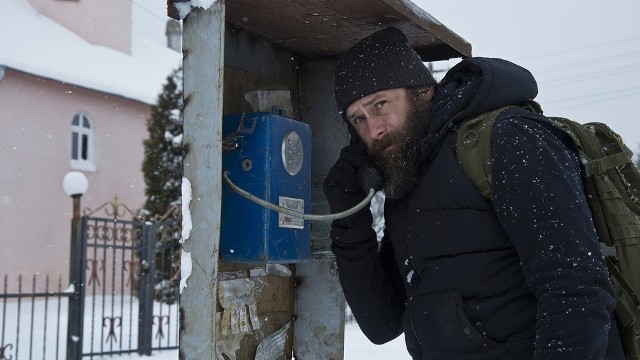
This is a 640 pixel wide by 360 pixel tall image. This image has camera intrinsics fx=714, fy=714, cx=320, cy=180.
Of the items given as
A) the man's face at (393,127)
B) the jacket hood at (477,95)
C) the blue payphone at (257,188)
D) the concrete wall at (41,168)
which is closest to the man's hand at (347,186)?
the man's face at (393,127)

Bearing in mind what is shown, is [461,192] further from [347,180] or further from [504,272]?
[347,180]

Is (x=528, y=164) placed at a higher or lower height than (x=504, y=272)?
higher

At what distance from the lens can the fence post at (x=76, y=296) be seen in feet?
25.0

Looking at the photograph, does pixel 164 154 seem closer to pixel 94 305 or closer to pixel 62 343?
pixel 62 343

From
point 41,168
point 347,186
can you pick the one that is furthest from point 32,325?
point 41,168

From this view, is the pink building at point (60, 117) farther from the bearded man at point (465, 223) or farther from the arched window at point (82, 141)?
the bearded man at point (465, 223)

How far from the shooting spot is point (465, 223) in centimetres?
208

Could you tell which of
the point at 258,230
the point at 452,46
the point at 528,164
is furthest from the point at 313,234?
the point at 528,164

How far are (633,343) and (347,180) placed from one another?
1.11 meters

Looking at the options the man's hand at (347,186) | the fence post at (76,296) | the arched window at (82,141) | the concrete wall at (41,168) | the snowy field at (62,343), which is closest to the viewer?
the man's hand at (347,186)

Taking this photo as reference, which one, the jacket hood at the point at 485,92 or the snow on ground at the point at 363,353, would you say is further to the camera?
the snow on ground at the point at 363,353

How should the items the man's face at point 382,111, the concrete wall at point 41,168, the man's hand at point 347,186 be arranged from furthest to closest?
1. the concrete wall at point 41,168
2. the man's hand at point 347,186
3. the man's face at point 382,111

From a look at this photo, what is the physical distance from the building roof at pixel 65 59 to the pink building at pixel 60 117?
0.03 meters

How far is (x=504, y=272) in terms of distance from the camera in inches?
80.4
